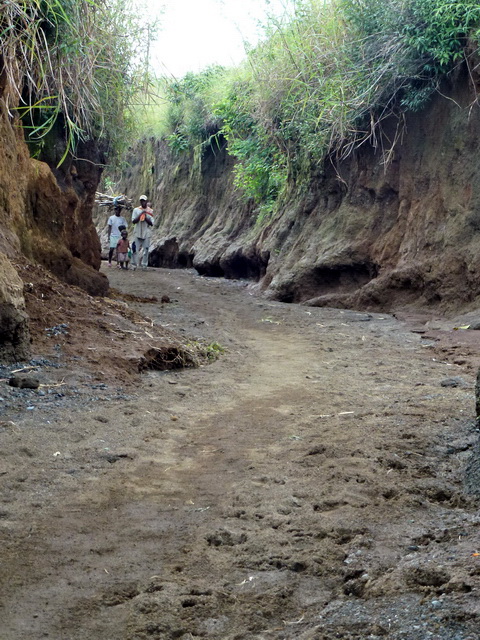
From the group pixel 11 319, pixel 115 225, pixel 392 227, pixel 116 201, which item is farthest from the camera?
pixel 116 201

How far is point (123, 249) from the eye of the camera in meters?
19.9

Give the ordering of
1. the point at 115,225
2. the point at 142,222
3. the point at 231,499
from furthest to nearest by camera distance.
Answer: the point at 115,225 → the point at 142,222 → the point at 231,499

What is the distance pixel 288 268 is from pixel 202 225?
9.17 m

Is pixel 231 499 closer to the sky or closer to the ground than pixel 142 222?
closer to the ground

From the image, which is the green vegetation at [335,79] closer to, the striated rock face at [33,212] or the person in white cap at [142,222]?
the striated rock face at [33,212]

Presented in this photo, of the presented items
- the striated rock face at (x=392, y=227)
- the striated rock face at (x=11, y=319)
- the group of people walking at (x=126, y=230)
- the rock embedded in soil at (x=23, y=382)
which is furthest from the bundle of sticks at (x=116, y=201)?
the rock embedded in soil at (x=23, y=382)

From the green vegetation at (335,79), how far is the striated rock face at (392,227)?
0.36 m

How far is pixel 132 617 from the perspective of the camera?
8.84ft

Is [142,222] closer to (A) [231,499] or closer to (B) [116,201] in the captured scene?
(B) [116,201]

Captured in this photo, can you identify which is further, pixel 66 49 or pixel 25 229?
pixel 25 229

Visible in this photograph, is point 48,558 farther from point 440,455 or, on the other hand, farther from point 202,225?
point 202,225

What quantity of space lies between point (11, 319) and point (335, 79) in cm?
878

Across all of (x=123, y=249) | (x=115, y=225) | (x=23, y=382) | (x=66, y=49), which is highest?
(x=66, y=49)

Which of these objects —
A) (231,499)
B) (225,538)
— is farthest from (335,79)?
(225,538)
